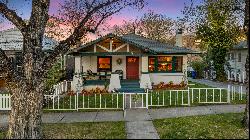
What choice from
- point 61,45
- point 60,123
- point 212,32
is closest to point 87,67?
point 212,32

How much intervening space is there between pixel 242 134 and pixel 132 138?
348 cm

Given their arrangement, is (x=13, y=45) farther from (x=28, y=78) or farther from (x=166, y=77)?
(x=28, y=78)

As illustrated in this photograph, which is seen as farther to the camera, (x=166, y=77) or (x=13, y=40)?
(x=13, y=40)

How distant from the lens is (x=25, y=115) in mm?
12227

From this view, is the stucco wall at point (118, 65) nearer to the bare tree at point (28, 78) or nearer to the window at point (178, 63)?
the window at point (178, 63)

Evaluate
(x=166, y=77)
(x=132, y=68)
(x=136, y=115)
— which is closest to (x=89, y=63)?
(x=132, y=68)

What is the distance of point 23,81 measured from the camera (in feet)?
40.3

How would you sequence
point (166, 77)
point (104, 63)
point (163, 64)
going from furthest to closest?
point (104, 63)
point (163, 64)
point (166, 77)

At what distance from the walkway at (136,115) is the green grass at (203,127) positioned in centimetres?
67

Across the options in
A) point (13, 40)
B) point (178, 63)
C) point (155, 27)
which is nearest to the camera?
point (178, 63)

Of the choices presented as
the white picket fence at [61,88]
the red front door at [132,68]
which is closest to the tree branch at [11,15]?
the white picket fence at [61,88]

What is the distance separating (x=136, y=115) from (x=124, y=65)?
16755 mm

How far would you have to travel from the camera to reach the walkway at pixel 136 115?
1492 centimetres

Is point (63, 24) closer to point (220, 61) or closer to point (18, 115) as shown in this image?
point (220, 61)
